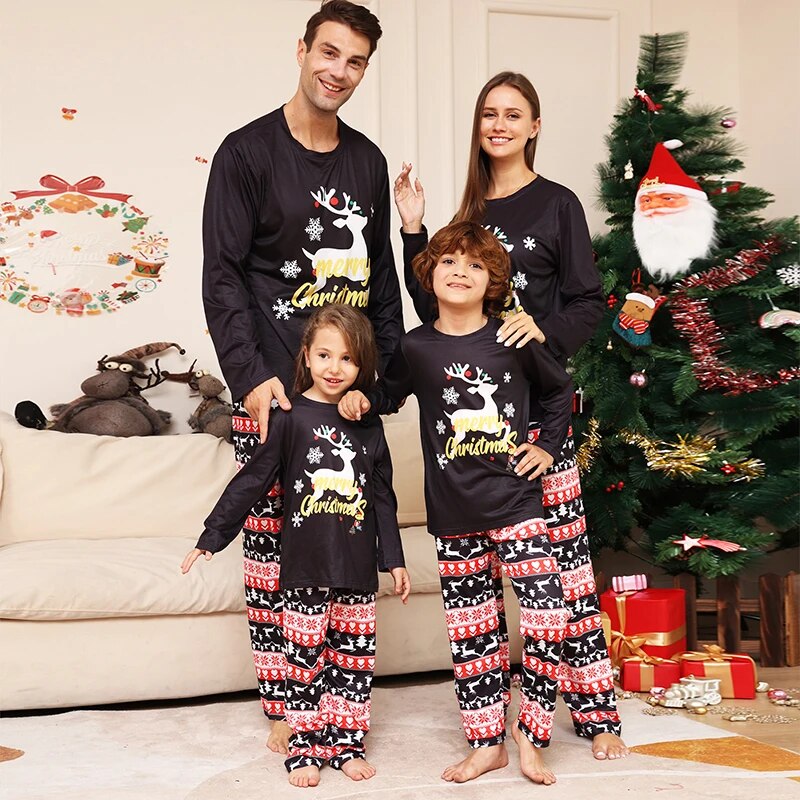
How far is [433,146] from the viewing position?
12.7 ft

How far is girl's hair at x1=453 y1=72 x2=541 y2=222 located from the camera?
7.71 feet

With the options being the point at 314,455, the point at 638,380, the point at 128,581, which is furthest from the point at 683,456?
the point at 128,581

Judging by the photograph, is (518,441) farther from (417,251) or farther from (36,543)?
(36,543)

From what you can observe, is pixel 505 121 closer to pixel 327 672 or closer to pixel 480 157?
pixel 480 157

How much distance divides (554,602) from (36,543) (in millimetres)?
1590

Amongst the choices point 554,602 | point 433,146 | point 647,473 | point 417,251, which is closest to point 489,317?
point 417,251

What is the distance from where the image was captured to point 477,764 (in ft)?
7.29

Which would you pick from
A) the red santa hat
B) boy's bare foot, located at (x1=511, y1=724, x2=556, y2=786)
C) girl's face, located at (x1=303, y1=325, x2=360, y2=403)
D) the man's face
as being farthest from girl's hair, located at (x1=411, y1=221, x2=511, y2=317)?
the red santa hat

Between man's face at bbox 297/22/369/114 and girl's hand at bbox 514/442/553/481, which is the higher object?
man's face at bbox 297/22/369/114

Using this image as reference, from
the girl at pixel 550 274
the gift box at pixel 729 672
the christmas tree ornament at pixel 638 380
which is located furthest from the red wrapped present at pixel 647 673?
the christmas tree ornament at pixel 638 380

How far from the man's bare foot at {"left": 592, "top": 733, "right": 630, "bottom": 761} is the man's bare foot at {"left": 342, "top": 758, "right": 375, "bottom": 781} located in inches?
19.5

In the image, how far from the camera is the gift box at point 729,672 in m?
2.82

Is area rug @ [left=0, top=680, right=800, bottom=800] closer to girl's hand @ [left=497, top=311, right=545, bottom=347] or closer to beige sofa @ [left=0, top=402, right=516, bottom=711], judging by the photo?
beige sofa @ [left=0, top=402, right=516, bottom=711]

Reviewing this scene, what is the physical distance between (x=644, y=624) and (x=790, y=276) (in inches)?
43.9
